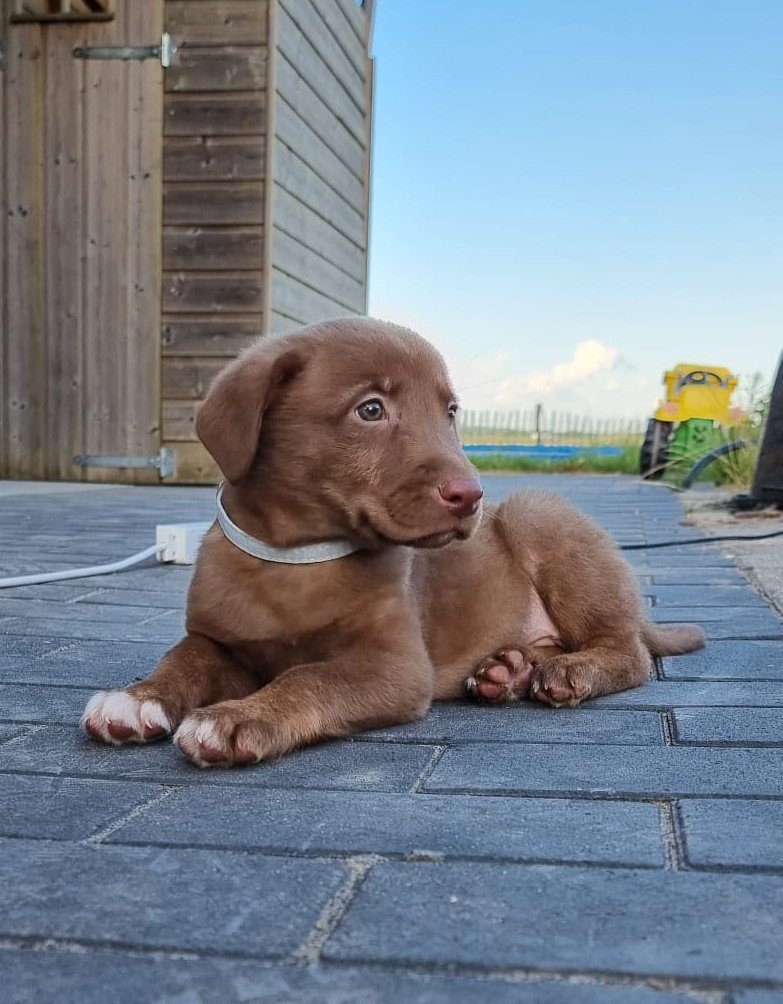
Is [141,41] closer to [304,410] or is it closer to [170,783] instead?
[304,410]

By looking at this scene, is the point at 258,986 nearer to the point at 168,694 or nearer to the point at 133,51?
the point at 168,694

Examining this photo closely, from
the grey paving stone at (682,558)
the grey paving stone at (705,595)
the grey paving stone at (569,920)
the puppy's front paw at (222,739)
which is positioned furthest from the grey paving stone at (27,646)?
the grey paving stone at (682,558)

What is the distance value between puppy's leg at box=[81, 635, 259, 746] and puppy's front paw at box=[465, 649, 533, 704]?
0.56 metres

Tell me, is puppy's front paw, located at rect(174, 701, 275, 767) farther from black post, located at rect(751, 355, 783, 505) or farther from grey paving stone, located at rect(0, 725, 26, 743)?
black post, located at rect(751, 355, 783, 505)

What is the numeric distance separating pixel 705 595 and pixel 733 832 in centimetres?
291

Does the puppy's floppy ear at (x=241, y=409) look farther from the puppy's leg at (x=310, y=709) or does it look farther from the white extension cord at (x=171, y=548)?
the white extension cord at (x=171, y=548)

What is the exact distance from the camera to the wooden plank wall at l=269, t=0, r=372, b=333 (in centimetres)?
1019

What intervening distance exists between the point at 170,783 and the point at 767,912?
1032mm

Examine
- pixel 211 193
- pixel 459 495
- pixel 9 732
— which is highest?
pixel 211 193

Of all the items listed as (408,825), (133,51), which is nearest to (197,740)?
(408,825)

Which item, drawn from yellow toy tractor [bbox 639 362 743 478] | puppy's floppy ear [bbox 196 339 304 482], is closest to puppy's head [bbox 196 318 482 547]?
puppy's floppy ear [bbox 196 339 304 482]

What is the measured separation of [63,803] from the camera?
5.98 feet

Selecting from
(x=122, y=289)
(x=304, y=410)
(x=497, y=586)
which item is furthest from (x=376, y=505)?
(x=122, y=289)

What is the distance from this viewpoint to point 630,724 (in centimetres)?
246
